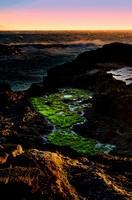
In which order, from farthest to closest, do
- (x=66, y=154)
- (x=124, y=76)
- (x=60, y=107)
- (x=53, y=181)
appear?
(x=124, y=76) < (x=60, y=107) < (x=66, y=154) < (x=53, y=181)

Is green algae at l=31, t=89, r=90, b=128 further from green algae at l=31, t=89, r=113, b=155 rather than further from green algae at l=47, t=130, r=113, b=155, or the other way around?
green algae at l=47, t=130, r=113, b=155

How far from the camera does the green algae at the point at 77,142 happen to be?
9.38 m

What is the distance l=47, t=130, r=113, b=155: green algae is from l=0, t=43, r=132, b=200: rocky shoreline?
1.55 ft

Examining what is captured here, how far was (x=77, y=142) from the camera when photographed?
10.2 meters

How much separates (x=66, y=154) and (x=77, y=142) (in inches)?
69.2

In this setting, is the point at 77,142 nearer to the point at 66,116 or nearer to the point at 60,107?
the point at 66,116

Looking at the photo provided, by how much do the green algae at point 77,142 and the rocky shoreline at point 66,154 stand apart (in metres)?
0.47

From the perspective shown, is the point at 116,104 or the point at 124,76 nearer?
the point at 116,104

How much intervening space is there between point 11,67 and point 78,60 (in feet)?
53.5

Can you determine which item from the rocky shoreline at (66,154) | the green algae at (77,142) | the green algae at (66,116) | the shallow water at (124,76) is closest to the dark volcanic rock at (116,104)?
the rocky shoreline at (66,154)

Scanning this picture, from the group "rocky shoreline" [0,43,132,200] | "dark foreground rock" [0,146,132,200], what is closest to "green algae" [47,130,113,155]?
"rocky shoreline" [0,43,132,200]

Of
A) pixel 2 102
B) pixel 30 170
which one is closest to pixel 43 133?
pixel 2 102

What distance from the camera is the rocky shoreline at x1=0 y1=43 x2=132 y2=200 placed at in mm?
3906

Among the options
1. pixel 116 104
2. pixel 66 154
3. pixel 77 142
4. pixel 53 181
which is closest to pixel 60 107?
pixel 116 104
